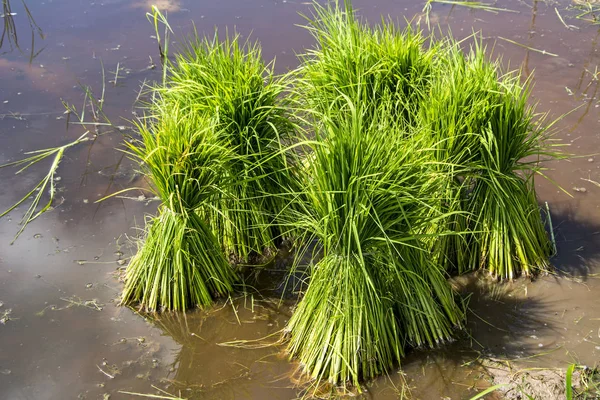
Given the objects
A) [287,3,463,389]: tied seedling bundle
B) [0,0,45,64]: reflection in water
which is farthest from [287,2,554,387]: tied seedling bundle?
[0,0,45,64]: reflection in water

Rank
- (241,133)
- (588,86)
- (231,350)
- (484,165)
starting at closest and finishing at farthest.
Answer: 1. (231,350)
2. (241,133)
3. (484,165)
4. (588,86)

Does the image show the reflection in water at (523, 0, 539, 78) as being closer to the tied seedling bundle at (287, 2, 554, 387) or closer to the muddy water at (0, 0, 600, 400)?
the muddy water at (0, 0, 600, 400)

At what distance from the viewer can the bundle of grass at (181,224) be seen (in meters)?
3.77

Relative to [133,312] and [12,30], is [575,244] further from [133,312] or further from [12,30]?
[12,30]

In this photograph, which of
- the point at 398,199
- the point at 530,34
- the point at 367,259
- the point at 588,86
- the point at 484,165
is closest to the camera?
the point at 398,199

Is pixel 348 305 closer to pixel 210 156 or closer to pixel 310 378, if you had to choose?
pixel 310 378

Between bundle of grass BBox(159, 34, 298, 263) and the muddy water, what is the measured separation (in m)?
0.38

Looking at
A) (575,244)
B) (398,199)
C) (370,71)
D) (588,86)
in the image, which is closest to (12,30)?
(370,71)

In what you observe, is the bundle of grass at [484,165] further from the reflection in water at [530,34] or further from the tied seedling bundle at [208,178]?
the reflection in water at [530,34]

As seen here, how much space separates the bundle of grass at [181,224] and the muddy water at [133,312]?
0.16 m

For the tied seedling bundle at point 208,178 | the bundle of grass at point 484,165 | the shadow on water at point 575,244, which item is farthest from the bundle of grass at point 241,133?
the shadow on water at point 575,244

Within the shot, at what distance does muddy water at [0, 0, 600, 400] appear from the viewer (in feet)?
12.1

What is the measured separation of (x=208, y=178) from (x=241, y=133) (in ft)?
1.15

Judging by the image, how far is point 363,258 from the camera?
3.43 meters
